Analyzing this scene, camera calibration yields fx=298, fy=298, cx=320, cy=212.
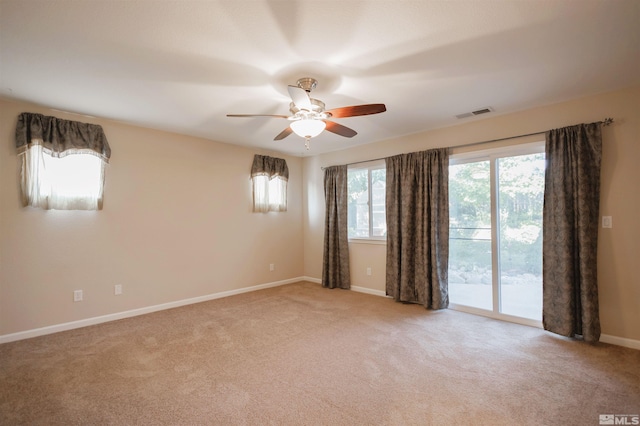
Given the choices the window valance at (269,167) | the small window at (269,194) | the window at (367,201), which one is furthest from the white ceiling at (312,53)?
the small window at (269,194)

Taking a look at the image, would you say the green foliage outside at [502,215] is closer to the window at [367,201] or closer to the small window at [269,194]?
the window at [367,201]

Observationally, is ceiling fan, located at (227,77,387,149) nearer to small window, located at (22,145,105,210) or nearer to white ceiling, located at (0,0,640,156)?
white ceiling, located at (0,0,640,156)

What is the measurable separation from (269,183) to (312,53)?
10.9ft

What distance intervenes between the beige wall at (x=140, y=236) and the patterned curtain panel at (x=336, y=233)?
0.87 m

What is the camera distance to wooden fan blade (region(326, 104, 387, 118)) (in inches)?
94.8

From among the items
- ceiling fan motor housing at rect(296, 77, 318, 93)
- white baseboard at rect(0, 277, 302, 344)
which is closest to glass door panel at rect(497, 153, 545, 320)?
ceiling fan motor housing at rect(296, 77, 318, 93)

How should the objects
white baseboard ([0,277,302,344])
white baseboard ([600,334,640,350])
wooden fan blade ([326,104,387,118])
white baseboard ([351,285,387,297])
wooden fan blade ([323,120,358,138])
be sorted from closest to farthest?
wooden fan blade ([326,104,387,118]), white baseboard ([600,334,640,350]), wooden fan blade ([323,120,358,138]), white baseboard ([0,277,302,344]), white baseboard ([351,285,387,297])

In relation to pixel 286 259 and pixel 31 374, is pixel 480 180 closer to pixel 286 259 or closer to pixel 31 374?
pixel 286 259

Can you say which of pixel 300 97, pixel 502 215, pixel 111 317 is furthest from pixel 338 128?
pixel 111 317

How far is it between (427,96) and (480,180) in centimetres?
144

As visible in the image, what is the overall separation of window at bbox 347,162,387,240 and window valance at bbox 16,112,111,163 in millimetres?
3514

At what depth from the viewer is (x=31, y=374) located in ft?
7.77

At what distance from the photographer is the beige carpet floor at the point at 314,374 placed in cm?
190

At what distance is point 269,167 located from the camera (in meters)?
5.24
